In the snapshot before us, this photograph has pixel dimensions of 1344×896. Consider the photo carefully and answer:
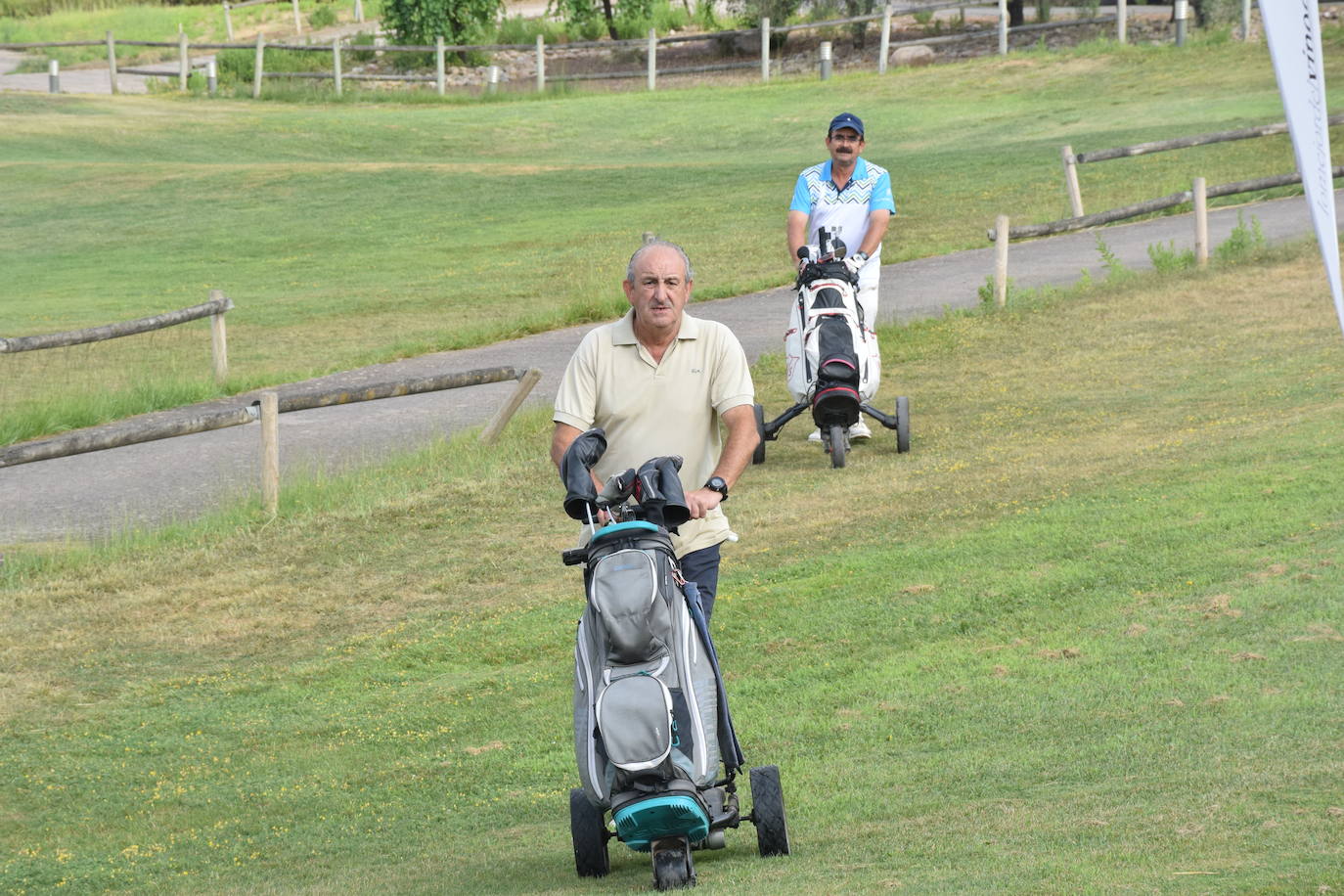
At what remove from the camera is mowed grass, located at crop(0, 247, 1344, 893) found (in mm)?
5684

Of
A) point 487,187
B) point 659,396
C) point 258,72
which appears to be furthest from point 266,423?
point 258,72

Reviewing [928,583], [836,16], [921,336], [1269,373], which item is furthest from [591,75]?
[928,583]

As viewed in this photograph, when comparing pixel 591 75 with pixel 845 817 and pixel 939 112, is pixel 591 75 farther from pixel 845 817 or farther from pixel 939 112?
pixel 845 817

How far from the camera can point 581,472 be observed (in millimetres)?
5406

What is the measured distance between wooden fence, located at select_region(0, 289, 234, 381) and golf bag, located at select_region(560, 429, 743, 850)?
9261 mm

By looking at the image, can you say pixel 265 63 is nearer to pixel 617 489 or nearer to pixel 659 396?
pixel 659 396

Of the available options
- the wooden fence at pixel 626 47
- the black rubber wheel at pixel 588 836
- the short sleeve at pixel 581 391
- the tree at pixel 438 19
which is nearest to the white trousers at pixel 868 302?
the short sleeve at pixel 581 391

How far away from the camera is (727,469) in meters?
5.77

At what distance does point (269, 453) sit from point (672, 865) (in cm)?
750

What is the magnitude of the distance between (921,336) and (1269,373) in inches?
163

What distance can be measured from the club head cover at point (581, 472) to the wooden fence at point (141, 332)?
29.8 ft

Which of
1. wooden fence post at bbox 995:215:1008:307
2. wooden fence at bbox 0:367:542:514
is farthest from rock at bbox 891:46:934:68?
wooden fence at bbox 0:367:542:514

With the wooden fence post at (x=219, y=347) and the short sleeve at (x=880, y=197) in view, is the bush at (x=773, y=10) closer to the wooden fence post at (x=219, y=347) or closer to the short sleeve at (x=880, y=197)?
the wooden fence post at (x=219, y=347)

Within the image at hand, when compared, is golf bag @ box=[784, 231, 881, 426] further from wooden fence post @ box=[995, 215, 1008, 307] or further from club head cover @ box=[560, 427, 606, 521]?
wooden fence post @ box=[995, 215, 1008, 307]
